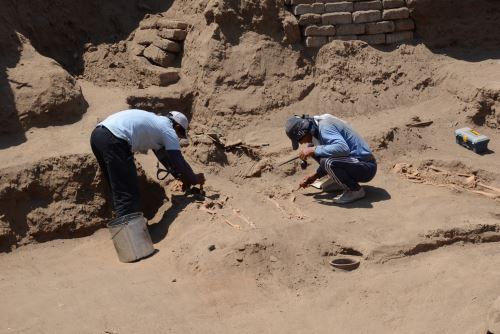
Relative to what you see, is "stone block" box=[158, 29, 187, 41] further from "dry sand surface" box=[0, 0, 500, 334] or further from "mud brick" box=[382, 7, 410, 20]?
"mud brick" box=[382, 7, 410, 20]

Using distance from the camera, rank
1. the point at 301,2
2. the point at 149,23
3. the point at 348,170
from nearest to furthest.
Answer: the point at 348,170 < the point at 301,2 < the point at 149,23

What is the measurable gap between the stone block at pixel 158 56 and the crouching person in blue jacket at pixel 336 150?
2.65 metres

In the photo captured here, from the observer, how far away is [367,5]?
27.7ft

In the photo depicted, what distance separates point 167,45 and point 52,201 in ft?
9.54

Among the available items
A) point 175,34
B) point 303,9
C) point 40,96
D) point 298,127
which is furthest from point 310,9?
point 40,96

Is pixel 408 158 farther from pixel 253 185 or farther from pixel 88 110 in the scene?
pixel 88 110

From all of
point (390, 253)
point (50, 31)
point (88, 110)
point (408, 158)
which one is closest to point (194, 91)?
point (88, 110)

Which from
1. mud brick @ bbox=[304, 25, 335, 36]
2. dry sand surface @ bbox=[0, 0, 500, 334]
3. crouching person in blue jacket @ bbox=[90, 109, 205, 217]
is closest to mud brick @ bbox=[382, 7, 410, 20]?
dry sand surface @ bbox=[0, 0, 500, 334]

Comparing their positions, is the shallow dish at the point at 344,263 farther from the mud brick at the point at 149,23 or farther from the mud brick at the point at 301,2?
the mud brick at the point at 149,23

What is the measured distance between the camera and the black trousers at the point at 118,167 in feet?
19.7

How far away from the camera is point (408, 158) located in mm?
7359

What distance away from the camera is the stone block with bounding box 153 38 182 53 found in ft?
27.9

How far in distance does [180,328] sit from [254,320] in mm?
512

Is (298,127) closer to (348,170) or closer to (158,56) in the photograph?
(348,170)
